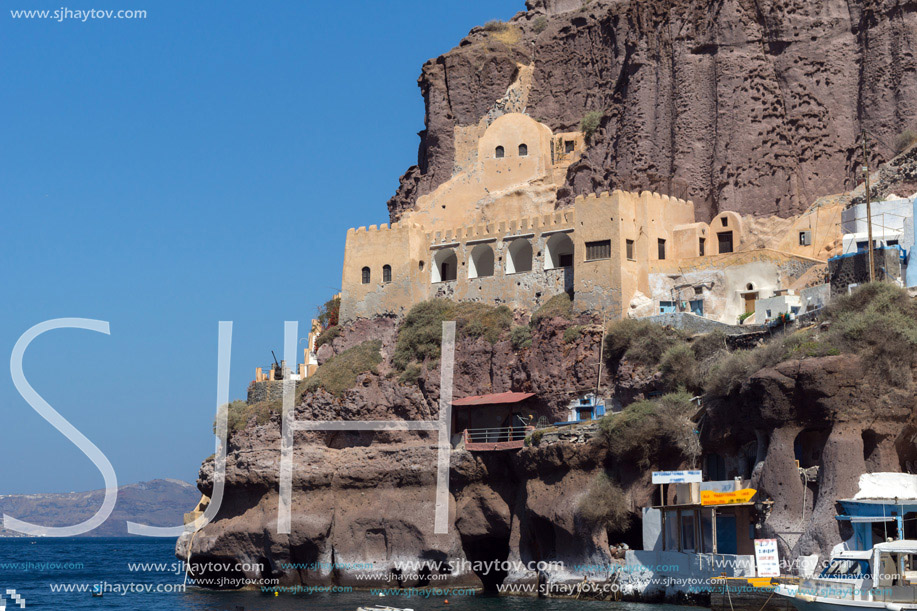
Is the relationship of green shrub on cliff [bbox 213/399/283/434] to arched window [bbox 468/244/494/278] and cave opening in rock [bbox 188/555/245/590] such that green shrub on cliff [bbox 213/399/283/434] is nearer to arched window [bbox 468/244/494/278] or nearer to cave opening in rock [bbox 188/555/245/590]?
cave opening in rock [bbox 188/555/245/590]

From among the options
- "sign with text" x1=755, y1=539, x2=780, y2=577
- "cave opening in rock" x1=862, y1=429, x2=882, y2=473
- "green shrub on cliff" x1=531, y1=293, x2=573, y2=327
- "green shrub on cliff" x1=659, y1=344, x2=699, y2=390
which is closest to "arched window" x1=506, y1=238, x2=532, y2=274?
"green shrub on cliff" x1=531, y1=293, x2=573, y2=327

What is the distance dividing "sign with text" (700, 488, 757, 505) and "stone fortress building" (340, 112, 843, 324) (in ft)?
46.5

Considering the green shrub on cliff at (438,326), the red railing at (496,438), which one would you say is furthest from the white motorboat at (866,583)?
the green shrub on cliff at (438,326)

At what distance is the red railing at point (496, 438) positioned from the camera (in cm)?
5559

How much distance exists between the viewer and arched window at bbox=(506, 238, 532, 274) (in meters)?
64.6

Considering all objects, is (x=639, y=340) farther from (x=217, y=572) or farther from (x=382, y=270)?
(x=217, y=572)

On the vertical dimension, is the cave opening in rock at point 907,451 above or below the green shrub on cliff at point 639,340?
below

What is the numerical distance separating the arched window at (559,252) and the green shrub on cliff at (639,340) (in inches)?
247

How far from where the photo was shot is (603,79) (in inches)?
2847

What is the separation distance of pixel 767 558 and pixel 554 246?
25.0 metres

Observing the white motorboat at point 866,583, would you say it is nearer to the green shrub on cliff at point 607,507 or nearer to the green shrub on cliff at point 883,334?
the green shrub on cliff at point 883,334

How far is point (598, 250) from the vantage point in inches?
2373

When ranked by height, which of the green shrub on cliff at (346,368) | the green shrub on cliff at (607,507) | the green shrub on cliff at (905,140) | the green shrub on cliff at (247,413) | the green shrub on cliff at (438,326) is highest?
the green shrub on cliff at (905,140)

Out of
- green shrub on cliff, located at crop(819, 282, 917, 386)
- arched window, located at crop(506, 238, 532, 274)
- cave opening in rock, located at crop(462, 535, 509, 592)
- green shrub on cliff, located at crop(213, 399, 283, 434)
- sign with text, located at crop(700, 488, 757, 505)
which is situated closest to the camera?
green shrub on cliff, located at crop(819, 282, 917, 386)
